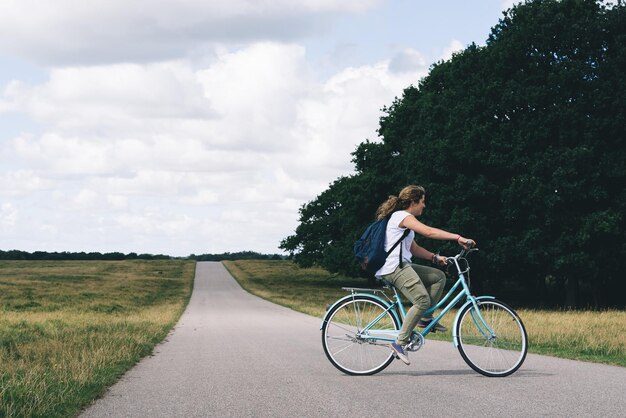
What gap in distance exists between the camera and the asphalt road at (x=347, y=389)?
6148mm

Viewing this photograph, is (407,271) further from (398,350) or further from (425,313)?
(398,350)

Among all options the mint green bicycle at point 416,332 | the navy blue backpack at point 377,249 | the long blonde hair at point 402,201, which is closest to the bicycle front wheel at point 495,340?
the mint green bicycle at point 416,332

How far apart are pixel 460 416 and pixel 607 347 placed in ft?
22.8

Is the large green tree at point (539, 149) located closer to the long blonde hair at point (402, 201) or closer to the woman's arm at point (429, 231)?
the long blonde hair at point (402, 201)

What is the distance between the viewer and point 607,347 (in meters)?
11.8

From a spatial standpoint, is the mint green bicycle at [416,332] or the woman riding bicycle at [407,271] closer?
the woman riding bicycle at [407,271]

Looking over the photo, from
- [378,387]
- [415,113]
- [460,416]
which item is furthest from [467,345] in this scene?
[415,113]

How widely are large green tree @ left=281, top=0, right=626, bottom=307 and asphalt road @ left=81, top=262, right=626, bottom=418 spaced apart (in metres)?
17.5

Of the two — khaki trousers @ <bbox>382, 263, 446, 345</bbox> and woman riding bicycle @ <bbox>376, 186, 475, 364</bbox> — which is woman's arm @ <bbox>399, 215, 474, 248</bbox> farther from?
khaki trousers @ <bbox>382, 263, 446, 345</bbox>

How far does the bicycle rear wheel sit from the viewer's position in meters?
8.31

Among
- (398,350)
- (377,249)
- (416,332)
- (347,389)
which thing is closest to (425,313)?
(416,332)

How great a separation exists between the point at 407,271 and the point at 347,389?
158 cm

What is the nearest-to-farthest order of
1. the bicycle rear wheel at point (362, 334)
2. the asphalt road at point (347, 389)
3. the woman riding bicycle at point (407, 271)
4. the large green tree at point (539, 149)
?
the asphalt road at point (347, 389) → the woman riding bicycle at point (407, 271) → the bicycle rear wheel at point (362, 334) → the large green tree at point (539, 149)

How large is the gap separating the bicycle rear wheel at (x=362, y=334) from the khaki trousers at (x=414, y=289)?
0.20 metres
